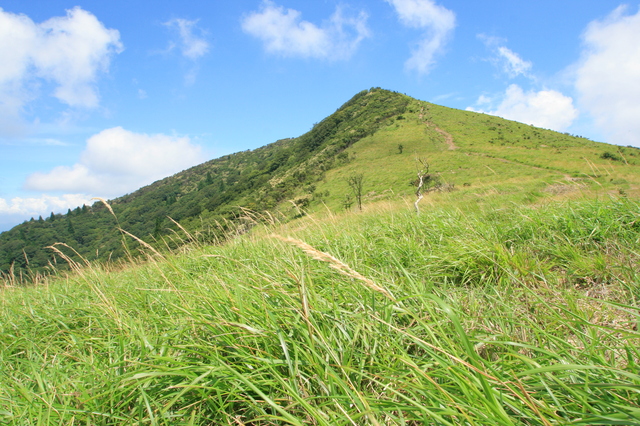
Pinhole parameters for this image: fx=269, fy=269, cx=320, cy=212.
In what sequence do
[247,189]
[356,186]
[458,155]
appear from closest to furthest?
[356,186] → [458,155] → [247,189]

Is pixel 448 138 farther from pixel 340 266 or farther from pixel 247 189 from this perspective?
pixel 340 266

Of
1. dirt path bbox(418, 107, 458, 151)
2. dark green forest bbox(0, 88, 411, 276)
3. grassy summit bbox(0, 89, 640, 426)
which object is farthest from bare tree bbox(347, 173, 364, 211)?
grassy summit bbox(0, 89, 640, 426)

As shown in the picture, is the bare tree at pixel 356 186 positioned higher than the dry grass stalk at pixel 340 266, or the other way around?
the bare tree at pixel 356 186

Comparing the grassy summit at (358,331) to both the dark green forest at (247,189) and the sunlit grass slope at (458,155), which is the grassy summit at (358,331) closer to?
the sunlit grass slope at (458,155)

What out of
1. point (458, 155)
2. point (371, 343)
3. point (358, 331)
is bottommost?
point (371, 343)

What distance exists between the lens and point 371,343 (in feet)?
5.40

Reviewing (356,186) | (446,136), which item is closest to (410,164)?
(356,186)

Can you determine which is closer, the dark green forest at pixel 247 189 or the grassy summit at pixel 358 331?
the grassy summit at pixel 358 331

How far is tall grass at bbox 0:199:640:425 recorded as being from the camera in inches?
44.4

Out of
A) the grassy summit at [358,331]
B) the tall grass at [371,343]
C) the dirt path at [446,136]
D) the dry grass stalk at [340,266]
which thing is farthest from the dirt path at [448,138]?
the dry grass stalk at [340,266]

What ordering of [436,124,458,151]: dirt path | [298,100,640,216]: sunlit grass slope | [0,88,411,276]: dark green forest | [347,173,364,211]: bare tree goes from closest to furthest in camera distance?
[298,100,640,216]: sunlit grass slope, [347,173,364,211]: bare tree, [436,124,458,151]: dirt path, [0,88,411,276]: dark green forest

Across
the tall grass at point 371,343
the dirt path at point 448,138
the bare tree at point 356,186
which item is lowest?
the tall grass at point 371,343

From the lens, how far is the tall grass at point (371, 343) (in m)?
1.13

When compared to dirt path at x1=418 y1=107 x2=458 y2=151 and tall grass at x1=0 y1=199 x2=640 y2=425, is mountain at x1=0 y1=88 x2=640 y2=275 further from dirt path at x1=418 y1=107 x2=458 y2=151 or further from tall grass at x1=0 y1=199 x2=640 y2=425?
tall grass at x1=0 y1=199 x2=640 y2=425
